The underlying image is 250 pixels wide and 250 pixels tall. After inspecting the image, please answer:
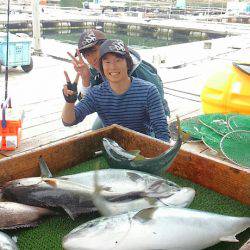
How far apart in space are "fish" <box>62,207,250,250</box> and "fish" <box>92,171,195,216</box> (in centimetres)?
12

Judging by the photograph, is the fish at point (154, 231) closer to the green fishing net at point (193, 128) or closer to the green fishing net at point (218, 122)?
the green fishing net at point (218, 122)

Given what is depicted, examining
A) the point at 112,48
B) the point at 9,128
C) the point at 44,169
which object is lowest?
the point at 9,128

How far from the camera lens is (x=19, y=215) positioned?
218 centimetres

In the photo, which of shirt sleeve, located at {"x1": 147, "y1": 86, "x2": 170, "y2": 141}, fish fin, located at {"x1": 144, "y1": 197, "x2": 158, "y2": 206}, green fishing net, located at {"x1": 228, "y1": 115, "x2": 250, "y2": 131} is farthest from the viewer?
green fishing net, located at {"x1": 228, "y1": 115, "x2": 250, "y2": 131}

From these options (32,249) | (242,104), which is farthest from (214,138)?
(32,249)

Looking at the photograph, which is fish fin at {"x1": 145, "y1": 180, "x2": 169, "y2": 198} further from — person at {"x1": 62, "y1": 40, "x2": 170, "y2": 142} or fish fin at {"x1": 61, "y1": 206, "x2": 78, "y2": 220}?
person at {"x1": 62, "y1": 40, "x2": 170, "y2": 142}

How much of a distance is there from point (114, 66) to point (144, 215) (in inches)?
66.7

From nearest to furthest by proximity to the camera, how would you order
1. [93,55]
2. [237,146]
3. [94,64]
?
[93,55] → [94,64] → [237,146]

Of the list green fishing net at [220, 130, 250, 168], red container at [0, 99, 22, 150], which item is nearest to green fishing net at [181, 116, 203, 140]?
green fishing net at [220, 130, 250, 168]

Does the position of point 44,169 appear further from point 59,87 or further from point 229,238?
point 59,87

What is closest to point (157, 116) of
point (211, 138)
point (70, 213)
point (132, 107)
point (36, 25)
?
point (132, 107)

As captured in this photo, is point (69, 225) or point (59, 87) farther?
point (59, 87)

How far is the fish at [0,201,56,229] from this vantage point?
2.14 meters

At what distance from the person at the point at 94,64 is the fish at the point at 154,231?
2.03 meters
